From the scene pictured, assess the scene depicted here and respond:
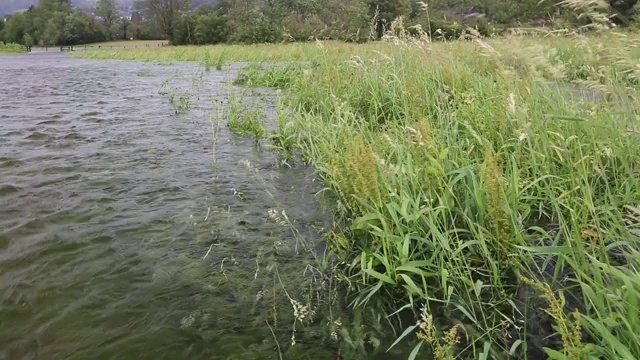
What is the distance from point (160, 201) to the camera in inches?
157

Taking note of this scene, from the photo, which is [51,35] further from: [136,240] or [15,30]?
[136,240]

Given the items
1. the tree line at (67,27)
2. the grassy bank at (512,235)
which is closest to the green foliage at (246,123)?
the grassy bank at (512,235)

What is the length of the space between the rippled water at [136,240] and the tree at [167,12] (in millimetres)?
82498

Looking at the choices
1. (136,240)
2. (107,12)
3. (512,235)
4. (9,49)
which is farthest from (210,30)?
(512,235)

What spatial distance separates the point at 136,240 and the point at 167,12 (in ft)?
293

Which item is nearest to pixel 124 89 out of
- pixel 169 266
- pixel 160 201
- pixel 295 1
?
pixel 160 201

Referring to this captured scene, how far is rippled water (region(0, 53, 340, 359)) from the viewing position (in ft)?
7.19

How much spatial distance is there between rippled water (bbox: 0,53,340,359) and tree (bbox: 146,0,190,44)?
82498mm

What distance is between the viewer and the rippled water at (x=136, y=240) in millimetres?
2191

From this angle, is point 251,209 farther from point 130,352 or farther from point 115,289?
point 130,352

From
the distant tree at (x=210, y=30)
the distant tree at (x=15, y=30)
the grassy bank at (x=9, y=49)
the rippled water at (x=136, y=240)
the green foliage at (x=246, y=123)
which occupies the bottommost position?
the rippled water at (x=136, y=240)

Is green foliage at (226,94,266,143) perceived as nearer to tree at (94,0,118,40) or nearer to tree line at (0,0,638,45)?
tree line at (0,0,638,45)

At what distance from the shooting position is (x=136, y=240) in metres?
3.21

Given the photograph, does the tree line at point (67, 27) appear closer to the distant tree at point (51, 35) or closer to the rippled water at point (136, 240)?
the distant tree at point (51, 35)
